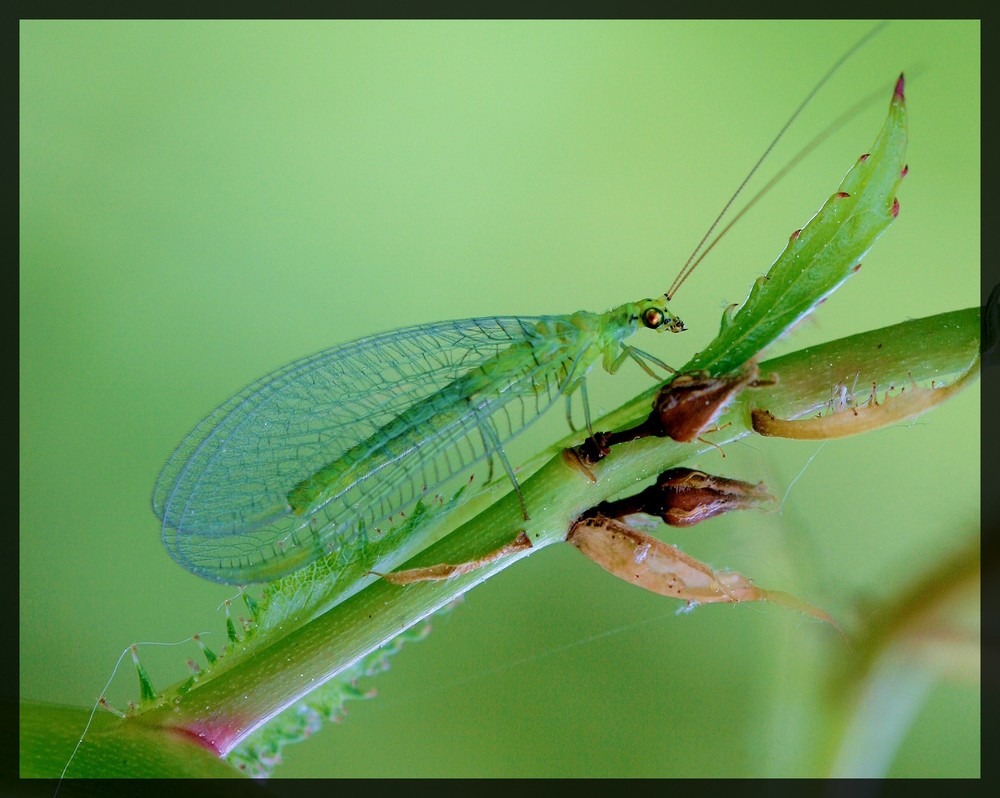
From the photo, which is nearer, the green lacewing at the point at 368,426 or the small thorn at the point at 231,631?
the small thorn at the point at 231,631

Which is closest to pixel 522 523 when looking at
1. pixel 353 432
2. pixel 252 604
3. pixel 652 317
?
pixel 252 604

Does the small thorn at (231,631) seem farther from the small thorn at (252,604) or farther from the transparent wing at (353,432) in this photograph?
the transparent wing at (353,432)

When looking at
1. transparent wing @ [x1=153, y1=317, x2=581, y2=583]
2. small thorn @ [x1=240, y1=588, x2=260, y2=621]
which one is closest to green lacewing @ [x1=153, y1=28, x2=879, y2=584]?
transparent wing @ [x1=153, y1=317, x2=581, y2=583]

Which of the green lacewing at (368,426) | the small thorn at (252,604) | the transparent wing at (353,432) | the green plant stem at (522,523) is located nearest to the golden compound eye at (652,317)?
the green lacewing at (368,426)

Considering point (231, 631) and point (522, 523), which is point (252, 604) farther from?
point (522, 523)

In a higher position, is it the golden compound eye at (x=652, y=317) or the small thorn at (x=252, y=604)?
the golden compound eye at (x=652, y=317)

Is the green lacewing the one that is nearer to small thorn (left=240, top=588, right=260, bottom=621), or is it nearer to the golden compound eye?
the golden compound eye

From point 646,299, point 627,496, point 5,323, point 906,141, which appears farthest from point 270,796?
point 5,323
